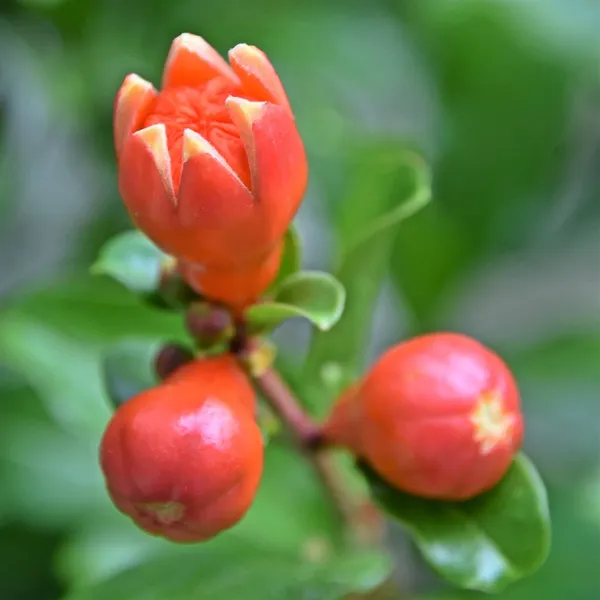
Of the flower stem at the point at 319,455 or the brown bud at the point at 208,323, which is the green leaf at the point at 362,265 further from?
the brown bud at the point at 208,323

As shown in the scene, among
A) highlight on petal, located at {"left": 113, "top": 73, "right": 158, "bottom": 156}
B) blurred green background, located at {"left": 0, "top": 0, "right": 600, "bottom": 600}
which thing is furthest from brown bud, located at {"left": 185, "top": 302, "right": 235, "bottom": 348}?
blurred green background, located at {"left": 0, "top": 0, "right": 600, "bottom": 600}

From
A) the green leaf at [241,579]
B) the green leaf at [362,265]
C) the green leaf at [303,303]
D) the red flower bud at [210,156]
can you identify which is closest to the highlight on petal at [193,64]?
the red flower bud at [210,156]

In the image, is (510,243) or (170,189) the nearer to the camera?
(170,189)

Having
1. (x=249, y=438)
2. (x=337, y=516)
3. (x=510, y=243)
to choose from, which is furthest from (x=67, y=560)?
(x=510, y=243)

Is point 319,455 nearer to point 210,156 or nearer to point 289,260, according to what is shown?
point 289,260

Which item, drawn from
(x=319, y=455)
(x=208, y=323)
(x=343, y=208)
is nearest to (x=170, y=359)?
(x=208, y=323)

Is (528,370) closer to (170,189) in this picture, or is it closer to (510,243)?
(510,243)

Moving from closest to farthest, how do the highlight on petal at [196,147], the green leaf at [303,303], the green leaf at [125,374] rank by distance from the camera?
the highlight on petal at [196,147] → the green leaf at [303,303] → the green leaf at [125,374]
